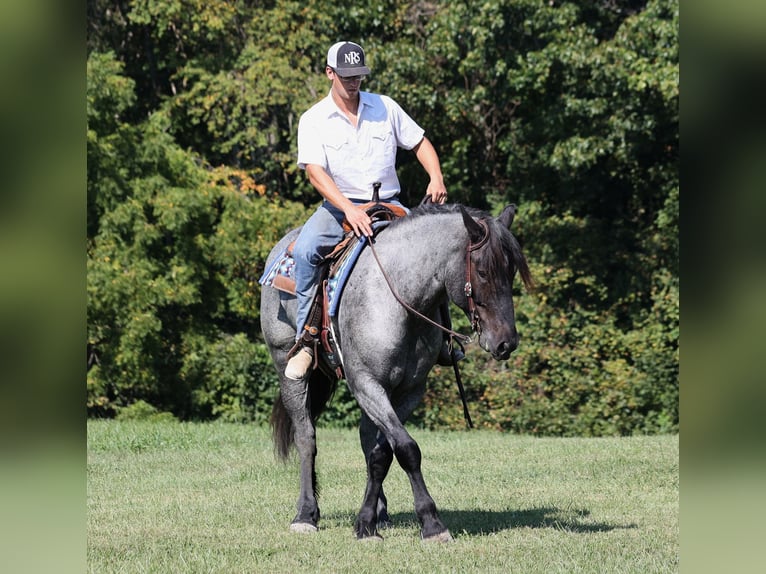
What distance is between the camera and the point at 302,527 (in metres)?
7.92

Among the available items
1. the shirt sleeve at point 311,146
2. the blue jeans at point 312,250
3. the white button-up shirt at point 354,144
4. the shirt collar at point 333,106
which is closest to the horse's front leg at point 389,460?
the blue jeans at point 312,250

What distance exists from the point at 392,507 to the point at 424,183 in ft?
49.3

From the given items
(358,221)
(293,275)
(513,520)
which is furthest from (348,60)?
(513,520)

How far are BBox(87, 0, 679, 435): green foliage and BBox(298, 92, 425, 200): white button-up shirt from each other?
38.2ft

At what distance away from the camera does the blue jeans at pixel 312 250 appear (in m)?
7.80

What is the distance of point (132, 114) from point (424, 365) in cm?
1868

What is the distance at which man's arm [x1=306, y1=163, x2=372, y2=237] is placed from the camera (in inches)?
293

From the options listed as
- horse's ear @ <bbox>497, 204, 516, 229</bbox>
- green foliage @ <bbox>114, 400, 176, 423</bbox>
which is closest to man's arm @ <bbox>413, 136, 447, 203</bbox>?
horse's ear @ <bbox>497, 204, 516, 229</bbox>

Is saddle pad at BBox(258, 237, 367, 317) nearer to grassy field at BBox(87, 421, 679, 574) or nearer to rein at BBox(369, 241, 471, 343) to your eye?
rein at BBox(369, 241, 471, 343)

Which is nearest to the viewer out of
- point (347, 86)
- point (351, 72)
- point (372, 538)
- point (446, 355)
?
point (372, 538)

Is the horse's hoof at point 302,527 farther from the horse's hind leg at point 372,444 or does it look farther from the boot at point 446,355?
the boot at point 446,355

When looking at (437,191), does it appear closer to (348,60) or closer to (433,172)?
(433,172)

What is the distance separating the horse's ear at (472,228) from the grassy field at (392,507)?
76.3 inches
